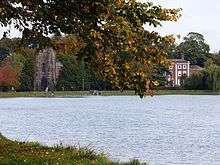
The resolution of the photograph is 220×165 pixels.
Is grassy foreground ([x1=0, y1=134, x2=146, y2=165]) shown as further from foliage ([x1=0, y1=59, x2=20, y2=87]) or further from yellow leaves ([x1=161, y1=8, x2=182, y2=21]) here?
foliage ([x1=0, y1=59, x2=20, y2=87])

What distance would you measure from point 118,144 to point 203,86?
350 ft

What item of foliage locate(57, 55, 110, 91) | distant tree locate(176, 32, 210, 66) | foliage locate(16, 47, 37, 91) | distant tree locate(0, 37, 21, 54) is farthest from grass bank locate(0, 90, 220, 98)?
distant tree locate(0, 37, 21, 54)

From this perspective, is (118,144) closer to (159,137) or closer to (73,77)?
(159,137)

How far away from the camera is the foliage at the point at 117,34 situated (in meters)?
13.1

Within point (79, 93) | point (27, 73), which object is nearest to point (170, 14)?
point (27, 73)

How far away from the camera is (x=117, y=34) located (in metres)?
13.0

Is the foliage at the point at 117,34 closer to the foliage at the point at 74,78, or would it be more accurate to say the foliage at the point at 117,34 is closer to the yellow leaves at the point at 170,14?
the yellow leaves at the point at 170,14

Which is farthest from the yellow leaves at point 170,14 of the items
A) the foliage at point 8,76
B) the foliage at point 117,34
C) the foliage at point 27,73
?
the foliage at point 27,73

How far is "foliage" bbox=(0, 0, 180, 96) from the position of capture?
13055 mm

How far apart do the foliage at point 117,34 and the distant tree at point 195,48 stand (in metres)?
174

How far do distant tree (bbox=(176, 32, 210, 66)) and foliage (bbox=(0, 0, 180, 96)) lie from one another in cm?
17374

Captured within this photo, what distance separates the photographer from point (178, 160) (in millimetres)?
24188

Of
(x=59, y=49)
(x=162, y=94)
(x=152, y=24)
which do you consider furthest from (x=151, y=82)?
(x=162, y=94)

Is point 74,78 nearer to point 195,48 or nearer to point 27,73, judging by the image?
point 27,73
